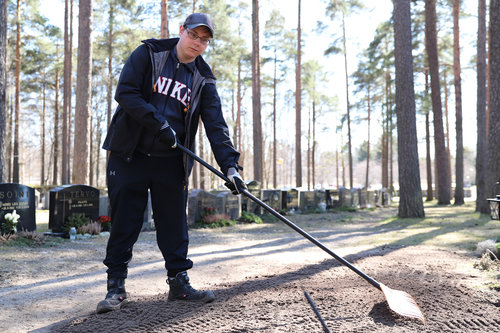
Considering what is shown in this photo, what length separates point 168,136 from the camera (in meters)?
2.48

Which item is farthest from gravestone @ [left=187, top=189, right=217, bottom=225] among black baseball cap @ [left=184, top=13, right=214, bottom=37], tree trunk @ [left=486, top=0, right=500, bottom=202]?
black baseball cap @ [left=184, top=13, right=214, bottom=37]

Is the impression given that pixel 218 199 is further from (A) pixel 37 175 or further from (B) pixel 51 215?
(A) pixel 37 175

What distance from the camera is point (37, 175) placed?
67.9 m

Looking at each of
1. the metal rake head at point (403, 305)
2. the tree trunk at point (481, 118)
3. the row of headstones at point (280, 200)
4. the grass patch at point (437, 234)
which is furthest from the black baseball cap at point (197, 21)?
the tree trunk at point (481, 118)

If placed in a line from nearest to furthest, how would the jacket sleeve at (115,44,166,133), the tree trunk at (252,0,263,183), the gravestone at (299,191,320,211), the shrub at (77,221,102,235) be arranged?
the jacket sleeve at (115,44,166,133), the shrub at (77,221,102,235), the gravestone at (299,191,320,211), the tree trunk at (252,0,263,183)

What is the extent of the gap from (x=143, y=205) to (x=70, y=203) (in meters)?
5.60

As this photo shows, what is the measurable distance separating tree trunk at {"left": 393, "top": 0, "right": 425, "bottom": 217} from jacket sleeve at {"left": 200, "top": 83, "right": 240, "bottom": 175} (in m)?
8.48

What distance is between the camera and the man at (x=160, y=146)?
8.45 ft

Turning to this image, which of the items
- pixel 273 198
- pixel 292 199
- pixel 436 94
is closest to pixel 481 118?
pixel 436 94

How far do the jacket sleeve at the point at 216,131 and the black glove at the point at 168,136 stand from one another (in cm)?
34

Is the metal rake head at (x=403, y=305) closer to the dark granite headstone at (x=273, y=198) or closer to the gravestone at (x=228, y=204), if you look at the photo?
the gravestone at (x=228, y=204)

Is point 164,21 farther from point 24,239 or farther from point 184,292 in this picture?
point 184,292

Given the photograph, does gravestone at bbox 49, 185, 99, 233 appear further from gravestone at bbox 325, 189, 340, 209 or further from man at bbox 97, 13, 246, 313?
gravestone at bbox 325, 189, 340, 209

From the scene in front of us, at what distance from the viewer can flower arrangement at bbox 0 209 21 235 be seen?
638 cm
